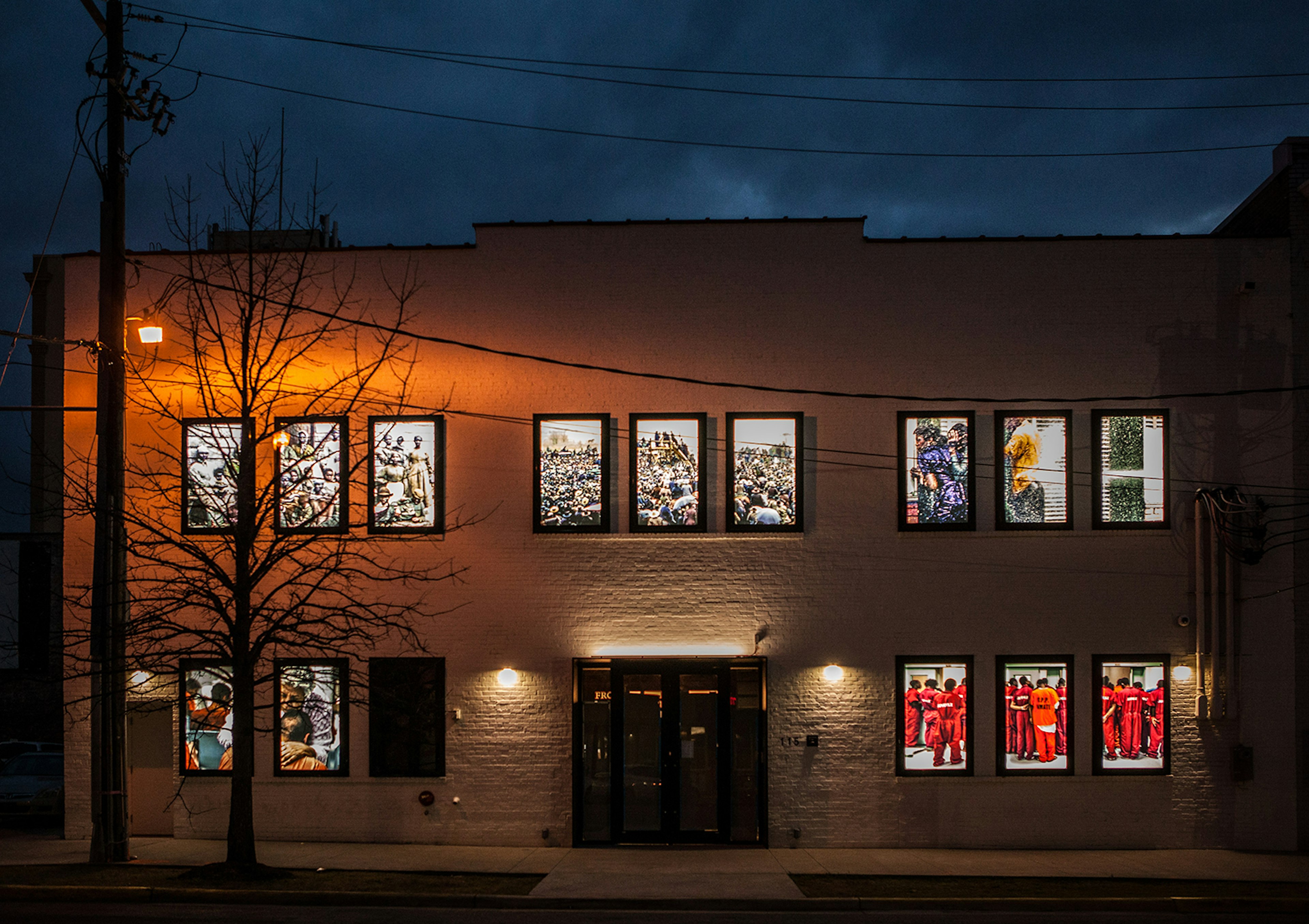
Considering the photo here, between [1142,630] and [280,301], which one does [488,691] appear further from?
[1142,630]

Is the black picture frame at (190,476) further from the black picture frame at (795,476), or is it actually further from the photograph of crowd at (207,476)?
the black picture frame at (795,476)

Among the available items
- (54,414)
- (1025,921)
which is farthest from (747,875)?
(54,414)

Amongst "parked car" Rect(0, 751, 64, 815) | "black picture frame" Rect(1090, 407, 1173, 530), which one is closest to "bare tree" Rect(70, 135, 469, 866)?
"parked car" Rect(0, 751, 64, 815)

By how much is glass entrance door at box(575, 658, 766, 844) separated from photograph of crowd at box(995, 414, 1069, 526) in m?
4.63

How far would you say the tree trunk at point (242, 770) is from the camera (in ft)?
38.6

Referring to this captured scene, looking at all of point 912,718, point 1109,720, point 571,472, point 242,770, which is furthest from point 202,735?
point 1109,720

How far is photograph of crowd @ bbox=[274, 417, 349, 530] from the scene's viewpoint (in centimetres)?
1475

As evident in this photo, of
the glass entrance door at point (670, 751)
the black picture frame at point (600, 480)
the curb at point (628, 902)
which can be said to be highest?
the black picture frame at point (600, 480)

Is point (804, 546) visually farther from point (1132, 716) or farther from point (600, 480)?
point (1132, 716)

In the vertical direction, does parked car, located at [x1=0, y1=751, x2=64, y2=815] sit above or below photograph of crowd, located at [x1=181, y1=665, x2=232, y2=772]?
below

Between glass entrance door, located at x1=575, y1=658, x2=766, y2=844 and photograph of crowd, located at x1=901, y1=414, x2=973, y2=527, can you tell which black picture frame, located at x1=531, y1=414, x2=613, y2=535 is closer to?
glass entrance door, located at x1=575, y1=658, x2=766, y2=844

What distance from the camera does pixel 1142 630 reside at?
1462 centimetres

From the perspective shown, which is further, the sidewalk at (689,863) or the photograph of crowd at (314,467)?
the photograph of crowd at (314,467)

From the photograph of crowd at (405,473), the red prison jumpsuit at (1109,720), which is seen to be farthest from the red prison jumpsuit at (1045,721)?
the photograph of crowd at (405,473)
